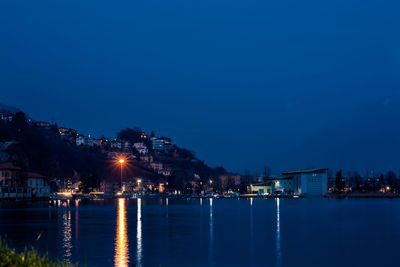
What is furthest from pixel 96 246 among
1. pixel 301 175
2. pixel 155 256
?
pixel 301 175

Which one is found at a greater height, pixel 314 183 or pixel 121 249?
pixel 121 249

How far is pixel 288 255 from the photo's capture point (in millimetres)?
30312

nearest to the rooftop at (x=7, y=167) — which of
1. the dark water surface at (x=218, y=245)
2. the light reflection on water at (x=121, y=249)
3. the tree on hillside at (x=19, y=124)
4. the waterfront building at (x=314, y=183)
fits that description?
the tree on hillside at (x=19, y=124)

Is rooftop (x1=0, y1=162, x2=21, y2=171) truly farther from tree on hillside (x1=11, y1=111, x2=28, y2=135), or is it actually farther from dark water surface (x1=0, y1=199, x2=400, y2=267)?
dark water surface (x1=0, y1=199, x2=400, y2=267)

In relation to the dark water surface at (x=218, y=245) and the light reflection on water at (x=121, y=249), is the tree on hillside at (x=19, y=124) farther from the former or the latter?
the light reflection on water at (x=121, y=249)

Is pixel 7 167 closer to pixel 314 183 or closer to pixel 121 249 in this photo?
pixel 121 249

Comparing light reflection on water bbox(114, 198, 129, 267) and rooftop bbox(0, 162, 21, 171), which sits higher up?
rooftop bbox(0, 162, 21, 171)

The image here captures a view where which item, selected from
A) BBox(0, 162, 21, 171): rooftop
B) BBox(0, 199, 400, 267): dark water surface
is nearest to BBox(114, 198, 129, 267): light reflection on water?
BBox(0, 199, 400, 267): dark water surface

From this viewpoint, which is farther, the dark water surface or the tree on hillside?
the tree on hillside

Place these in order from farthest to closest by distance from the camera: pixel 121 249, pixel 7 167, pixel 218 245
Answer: pixel 7 167
pixel 218 245
pixel 121 249

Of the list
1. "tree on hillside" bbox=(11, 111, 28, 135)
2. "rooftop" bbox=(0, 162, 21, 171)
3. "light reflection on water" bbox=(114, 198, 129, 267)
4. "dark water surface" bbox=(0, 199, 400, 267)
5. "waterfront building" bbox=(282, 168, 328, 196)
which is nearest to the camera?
"light reflection on water" bbox=(114, 198, 129, 267)

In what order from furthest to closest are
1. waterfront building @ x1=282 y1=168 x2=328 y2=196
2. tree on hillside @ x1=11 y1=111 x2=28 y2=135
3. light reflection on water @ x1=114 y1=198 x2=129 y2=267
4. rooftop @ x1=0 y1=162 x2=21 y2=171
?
1. waterfront building @ x1=282 y1=168 x2=328 y2=196
2. tree on hillside @ x1=11 y1=111 x2=28 y2=135
3. rooftop @ x1=0 y1=162 x2=21 y2=171
4. light reflection on water @ x1=114 y1=198 x2=129 y2=267

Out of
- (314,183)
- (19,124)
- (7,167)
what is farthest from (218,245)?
(19,124)

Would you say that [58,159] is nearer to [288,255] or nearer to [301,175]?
[301,175]
